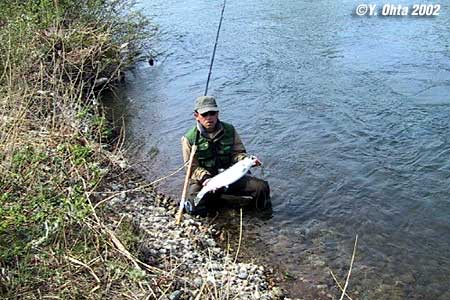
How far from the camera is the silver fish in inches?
277

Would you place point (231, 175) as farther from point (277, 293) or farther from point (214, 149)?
point (277, 293)

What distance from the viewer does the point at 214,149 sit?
747 cm

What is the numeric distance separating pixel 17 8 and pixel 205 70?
5232 millimetres

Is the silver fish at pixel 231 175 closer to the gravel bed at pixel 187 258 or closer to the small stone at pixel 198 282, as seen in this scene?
the gravel bed at pixel 187 258

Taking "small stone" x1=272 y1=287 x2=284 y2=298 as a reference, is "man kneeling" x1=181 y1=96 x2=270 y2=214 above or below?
above

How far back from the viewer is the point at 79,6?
41.4 feet

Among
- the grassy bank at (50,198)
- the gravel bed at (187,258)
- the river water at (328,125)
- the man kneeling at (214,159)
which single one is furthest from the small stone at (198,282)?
the man kneeling at (214,159)

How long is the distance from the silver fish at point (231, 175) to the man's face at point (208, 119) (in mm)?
614

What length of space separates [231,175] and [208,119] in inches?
31.0

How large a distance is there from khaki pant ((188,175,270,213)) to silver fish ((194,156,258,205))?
10.8 inches

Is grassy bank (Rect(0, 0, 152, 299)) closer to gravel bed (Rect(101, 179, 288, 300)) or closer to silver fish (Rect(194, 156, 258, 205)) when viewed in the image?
gravel bed (Rect(101, 179, 288, 300))

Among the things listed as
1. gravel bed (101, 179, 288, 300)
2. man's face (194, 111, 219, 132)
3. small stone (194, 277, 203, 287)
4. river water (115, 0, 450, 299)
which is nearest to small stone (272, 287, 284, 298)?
gravel bed (101, 179, 288, 300)

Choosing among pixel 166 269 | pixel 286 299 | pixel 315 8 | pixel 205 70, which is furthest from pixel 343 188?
pixel 315 8

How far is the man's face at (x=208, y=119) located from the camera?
7.11 meters
